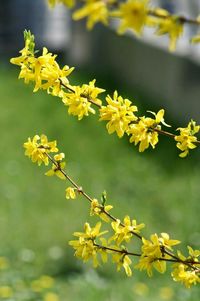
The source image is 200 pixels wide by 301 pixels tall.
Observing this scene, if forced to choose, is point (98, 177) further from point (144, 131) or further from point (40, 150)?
point (144, 131)

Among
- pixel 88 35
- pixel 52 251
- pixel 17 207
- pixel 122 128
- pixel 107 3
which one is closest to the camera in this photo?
pixel 107 3

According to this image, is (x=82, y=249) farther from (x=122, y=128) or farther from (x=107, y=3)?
(x=107, y=3)

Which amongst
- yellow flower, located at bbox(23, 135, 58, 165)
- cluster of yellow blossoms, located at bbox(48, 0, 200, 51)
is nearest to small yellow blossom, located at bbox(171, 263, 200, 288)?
yellow flower, located at bbox(23, 135, 58, 165)

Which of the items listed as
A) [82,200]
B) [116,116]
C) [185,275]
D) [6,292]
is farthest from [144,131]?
[82,200]

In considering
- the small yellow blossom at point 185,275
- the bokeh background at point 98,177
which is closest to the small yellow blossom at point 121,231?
the small yellow blossom at point 185,275

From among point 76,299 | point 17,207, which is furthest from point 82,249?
point 17,207
